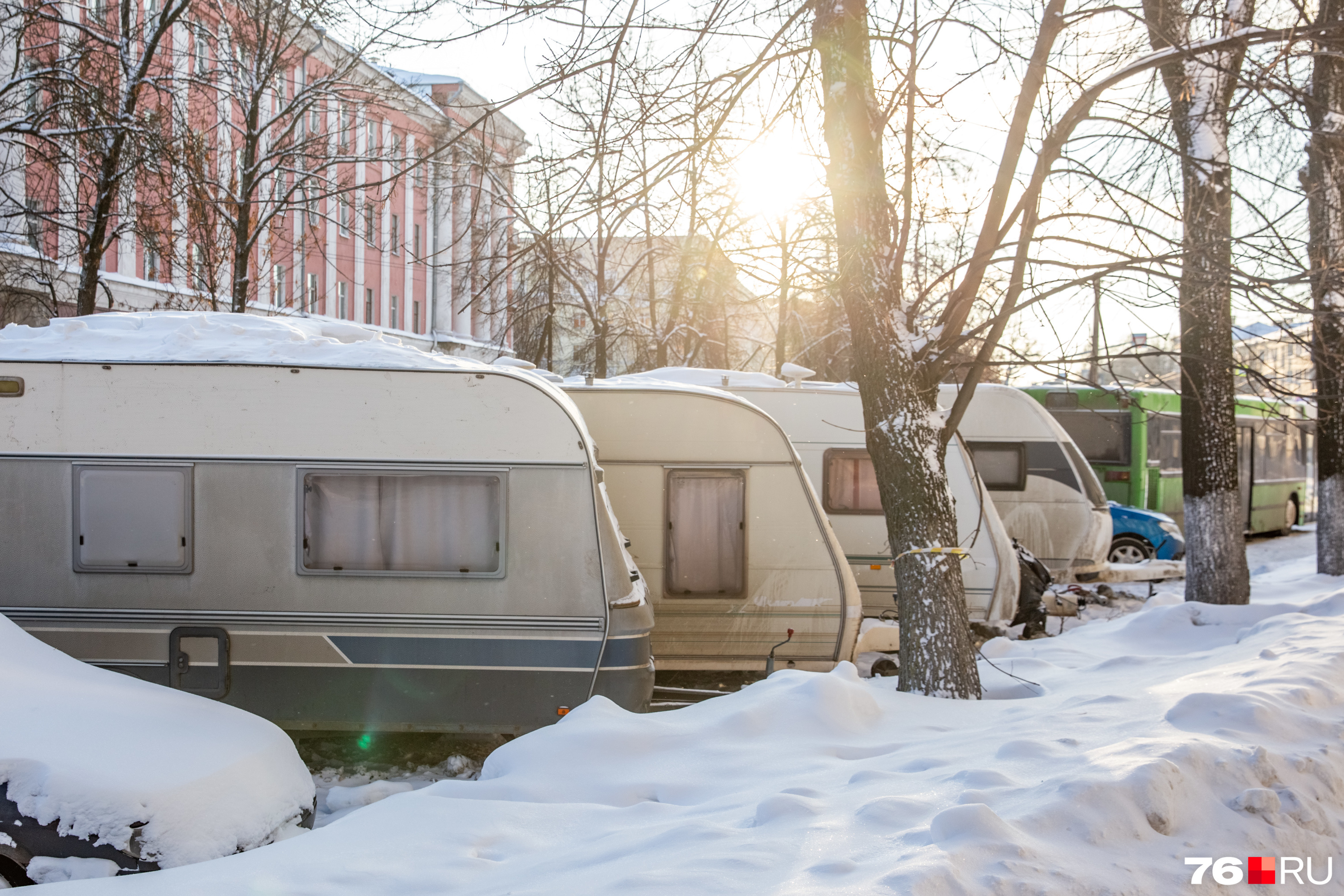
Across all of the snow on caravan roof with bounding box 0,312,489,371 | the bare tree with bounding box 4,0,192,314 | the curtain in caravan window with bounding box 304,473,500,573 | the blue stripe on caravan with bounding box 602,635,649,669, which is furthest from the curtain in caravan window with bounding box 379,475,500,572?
the bare tree with bounding box 4,0,192,314

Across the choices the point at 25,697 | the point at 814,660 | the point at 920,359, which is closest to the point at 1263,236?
the point at 920,359

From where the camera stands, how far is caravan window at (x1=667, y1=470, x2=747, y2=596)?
8578 mm

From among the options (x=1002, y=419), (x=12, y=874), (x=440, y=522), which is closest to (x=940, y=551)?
(x=440, y=522)

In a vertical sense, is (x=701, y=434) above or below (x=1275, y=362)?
below

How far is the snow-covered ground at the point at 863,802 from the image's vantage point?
3.33 meters

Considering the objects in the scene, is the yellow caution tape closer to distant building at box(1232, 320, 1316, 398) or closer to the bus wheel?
distant building at box(1232, 320, 1316, 398)

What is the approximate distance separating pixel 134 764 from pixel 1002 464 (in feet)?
38.0

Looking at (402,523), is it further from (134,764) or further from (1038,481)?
(1038,481)

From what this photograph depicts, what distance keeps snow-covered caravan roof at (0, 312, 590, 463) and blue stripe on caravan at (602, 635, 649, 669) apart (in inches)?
45.8

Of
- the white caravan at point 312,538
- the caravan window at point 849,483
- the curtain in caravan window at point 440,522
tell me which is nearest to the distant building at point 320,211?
the white caravan at point 312,538

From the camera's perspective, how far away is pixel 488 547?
6594mm

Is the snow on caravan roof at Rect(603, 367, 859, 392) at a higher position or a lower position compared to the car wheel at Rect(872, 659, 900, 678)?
higher

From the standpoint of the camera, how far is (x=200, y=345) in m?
6.65

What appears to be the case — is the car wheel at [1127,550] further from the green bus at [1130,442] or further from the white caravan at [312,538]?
the white caravan at [312,538]
